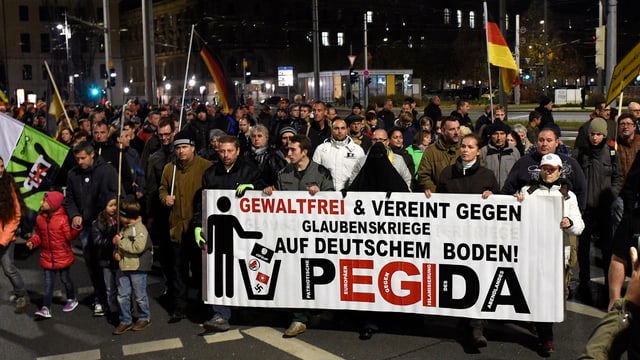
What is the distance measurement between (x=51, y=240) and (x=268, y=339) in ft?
8.39

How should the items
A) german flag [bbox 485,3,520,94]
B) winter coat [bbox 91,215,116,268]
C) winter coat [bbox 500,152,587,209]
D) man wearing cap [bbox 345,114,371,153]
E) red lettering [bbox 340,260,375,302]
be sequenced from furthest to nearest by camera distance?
german flag [bbox 485,3,520,94]
man wearing cap [bbox 345,114,371,153]
winter coat [bbox 91,215,116,268]
winter coat [bbox 500,152,587,209]
red lettering [bbox 340,260,375,302]

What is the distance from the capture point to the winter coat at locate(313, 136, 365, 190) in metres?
8.36

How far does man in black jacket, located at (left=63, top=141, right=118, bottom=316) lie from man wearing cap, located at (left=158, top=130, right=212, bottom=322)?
72 cm

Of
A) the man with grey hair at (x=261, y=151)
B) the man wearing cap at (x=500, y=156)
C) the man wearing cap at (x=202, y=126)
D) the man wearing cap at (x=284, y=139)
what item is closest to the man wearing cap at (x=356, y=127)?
the man wearing cap at (x=284, y=139)

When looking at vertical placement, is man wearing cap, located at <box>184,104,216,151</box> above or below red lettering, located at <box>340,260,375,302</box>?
above

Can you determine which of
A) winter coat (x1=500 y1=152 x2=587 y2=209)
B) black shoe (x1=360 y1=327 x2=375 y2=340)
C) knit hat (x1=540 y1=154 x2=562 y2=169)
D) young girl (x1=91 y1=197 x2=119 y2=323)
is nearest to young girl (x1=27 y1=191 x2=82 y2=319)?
young girl (x1=91 y1=197 x2=119 y2=323)

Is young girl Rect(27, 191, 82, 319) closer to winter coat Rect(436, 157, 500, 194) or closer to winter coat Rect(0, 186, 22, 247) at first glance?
winter coat Rect(0, 186, 22, 247)

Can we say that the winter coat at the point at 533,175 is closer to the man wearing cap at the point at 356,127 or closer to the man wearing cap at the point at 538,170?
the man wearing cap at the point at 538,170

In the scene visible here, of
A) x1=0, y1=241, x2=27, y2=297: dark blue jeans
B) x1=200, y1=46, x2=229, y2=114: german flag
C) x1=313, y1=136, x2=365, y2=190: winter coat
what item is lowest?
x1=0, y1=241, x2=27, y2=297: dark blue jeans

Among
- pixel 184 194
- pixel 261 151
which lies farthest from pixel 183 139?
pixel 261 151

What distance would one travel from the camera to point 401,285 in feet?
21.9

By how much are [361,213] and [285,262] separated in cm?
83

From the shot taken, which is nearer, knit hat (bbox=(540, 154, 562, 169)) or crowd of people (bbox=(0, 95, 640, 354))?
knit hat (bbox=(540, 154, 562, 169))

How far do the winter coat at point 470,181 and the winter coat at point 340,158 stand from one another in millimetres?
1698
